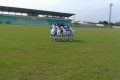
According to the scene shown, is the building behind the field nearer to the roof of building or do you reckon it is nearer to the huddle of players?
the roof of building

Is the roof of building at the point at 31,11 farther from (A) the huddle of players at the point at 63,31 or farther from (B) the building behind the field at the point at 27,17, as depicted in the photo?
(A) the huddle of players at the point at 63,31

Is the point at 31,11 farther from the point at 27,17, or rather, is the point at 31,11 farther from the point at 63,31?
the point at 63,31

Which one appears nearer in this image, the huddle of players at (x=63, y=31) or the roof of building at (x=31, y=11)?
the huddle of players at (x=63, y=31)

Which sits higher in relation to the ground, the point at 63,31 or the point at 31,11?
the point at 63,31

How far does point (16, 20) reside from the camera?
108812 millimetres

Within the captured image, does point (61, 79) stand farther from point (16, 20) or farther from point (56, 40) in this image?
point (16, 20)

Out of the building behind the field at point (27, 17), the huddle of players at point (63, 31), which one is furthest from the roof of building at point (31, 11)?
the huddle of players at point (63, 31)

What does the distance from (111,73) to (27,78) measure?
107 inches

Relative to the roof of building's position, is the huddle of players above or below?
above

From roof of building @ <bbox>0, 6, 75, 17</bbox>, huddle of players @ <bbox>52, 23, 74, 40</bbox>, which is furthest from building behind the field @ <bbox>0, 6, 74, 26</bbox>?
huddle of players @ <bbox>52, 23, 74, 40</bbox>

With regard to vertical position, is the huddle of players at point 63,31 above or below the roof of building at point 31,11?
above

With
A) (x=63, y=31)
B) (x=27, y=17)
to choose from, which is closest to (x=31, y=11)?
(x=27, y=17)

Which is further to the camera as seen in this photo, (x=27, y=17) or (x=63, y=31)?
(x=27, y=17)

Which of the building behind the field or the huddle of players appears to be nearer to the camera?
the huddle of players
